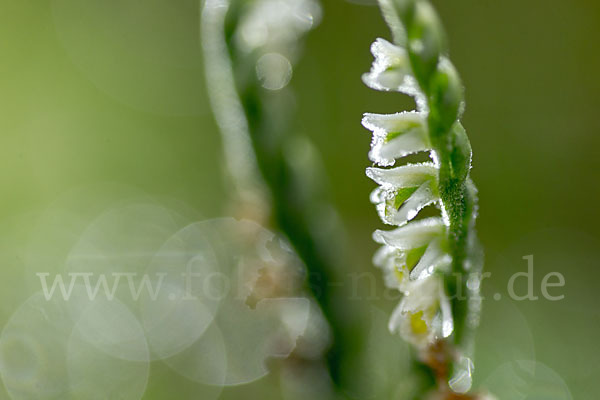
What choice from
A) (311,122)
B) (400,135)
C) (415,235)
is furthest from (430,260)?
(311,122)

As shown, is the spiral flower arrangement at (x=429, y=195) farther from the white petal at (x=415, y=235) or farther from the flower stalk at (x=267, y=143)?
the flower stalk at (x=267, y=143)

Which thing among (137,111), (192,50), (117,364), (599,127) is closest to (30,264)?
(117,364)

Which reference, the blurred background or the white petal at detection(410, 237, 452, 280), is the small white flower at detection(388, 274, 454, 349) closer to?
the white petal at detection(410, 237, 452, 280)

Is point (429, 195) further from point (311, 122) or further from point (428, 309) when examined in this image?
point (311, 122)

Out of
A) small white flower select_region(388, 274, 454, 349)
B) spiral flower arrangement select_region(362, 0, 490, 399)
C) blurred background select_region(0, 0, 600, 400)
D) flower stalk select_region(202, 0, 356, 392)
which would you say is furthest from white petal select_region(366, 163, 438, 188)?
blurred background select_region(0, 0, 600, 400)

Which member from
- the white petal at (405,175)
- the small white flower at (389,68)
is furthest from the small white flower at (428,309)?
the small white flower at (389,68)

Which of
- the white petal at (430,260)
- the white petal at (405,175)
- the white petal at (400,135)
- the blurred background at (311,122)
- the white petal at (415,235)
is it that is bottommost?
the blurred background at (311,122)
